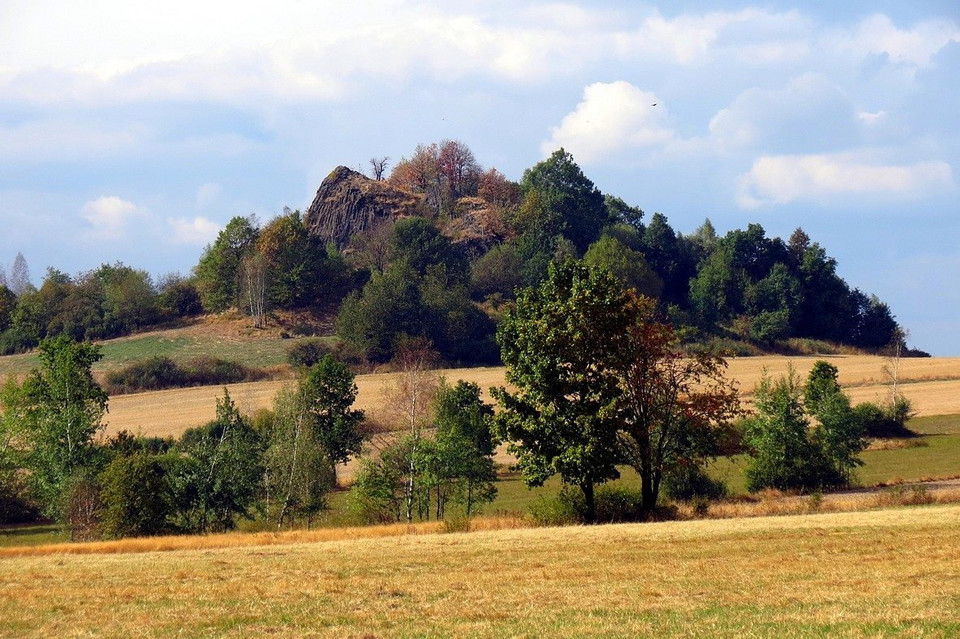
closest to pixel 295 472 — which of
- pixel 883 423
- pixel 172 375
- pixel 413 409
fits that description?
pixel 413 409

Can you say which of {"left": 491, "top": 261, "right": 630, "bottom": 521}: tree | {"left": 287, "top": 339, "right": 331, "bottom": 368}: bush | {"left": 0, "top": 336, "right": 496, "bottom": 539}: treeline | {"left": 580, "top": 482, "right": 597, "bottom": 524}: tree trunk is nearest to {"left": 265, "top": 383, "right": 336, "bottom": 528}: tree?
{"left": 0, "top": 336, "right": 496, "bottom": 539}: treeline

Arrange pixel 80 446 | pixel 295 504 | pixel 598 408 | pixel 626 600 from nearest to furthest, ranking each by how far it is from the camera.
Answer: pixel 626 600, pixel 598 408, pixel 295 504, pixel 80 446

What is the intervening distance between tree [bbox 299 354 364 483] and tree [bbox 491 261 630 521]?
31.4 meters

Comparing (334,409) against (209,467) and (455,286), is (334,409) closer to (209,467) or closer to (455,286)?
(209,467)

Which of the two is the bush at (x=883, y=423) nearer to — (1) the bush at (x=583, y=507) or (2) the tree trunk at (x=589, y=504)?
(1) the bush at (x=583, y=507)

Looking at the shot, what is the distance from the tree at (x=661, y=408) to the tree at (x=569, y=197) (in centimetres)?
13001

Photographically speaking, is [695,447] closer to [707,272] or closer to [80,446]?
[80,446]

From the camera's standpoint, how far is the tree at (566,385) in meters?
41.1

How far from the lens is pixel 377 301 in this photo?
426 feet

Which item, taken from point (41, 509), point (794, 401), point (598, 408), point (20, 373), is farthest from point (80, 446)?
point (20, 373)

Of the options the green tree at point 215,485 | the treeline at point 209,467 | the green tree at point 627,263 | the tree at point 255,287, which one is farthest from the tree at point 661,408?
the green tree at point 627,263

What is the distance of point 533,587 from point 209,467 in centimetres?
3398

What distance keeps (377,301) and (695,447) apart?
3496 inches

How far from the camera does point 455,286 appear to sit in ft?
480
